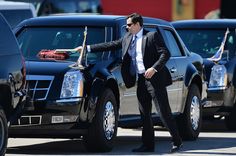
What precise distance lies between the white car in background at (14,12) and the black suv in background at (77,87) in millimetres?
5687

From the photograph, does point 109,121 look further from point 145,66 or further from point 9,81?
point 9,81

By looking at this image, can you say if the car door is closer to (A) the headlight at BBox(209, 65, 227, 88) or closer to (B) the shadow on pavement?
(B) the shadow on pavement

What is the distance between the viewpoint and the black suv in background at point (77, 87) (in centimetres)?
1101

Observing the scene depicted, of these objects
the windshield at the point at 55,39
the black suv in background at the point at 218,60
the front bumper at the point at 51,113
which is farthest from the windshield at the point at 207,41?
the front bumper at the point at 51,113

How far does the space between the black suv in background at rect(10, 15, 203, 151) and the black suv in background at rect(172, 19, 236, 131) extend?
6.14 ft

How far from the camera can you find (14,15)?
18.6 meters

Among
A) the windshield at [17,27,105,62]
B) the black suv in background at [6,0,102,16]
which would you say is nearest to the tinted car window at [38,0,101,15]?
the black suv in background at [6,0,102,16]

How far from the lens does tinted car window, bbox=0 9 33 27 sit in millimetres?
18406

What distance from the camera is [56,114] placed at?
1100 centimetres

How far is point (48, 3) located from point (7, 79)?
2328cm

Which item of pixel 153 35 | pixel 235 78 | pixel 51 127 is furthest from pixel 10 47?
pixel 235 78

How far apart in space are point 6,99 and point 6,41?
695 mm

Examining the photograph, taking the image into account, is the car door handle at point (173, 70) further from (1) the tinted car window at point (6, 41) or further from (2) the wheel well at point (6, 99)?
(2) the wheel well at point (6, 99)

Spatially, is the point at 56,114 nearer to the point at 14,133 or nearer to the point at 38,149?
the point at 14,133
